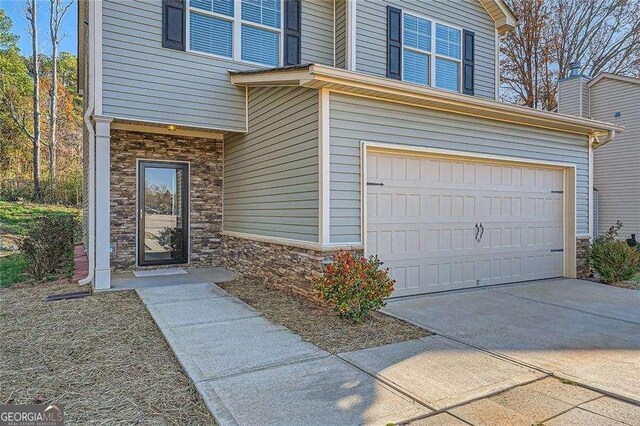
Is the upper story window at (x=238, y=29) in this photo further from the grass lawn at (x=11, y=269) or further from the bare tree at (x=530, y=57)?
the bare tree at (x=530, y=57)

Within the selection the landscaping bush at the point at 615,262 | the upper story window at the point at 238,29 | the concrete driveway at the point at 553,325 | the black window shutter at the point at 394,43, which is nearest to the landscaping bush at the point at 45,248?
the upper story window at the point at 238,29

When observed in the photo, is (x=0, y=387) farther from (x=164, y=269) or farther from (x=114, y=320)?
(x=164, y=269)

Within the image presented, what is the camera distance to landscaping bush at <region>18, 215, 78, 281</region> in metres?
7.35

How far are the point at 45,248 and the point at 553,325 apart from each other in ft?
27.2

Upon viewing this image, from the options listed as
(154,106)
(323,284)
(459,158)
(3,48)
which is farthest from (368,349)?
(3,48)

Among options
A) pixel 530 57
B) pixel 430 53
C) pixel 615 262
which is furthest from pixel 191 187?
pixel 530 57

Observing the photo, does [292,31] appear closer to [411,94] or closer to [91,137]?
[411,94]

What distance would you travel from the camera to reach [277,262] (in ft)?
21.6

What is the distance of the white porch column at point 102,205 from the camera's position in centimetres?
629

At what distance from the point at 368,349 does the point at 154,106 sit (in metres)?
5.28

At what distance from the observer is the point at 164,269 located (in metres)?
8.24

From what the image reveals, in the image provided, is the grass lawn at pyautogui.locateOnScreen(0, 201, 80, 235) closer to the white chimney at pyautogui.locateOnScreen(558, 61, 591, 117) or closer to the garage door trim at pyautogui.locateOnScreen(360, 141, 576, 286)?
the garage door trim at pyautogui.locateOnScreen(360, 141, 576, 286)

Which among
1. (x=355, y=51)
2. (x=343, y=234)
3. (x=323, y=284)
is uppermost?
(x=355, y=51)

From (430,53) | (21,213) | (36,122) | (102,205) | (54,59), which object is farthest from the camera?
(54,59)
